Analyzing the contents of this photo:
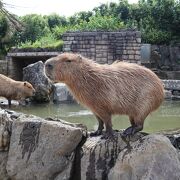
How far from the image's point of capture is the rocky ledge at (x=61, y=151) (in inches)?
171

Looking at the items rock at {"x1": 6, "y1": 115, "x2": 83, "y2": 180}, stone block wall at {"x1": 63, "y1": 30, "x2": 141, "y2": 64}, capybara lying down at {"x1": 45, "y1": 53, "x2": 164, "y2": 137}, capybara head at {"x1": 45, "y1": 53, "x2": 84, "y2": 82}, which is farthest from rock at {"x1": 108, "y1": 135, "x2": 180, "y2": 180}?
stone block wall at {"x1": 63, "y1": 30, "x2": 141, "y2": 64}

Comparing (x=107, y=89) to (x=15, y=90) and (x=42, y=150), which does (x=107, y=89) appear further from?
(x=15, y=90)

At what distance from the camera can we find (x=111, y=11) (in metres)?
29.6

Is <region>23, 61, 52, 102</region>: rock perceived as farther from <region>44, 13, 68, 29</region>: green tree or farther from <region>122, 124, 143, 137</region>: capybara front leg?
<region>44, 13, 68, 29</region>: green tree

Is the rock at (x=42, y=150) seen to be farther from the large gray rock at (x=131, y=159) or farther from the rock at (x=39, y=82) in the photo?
the rock at (x=39, y=82)

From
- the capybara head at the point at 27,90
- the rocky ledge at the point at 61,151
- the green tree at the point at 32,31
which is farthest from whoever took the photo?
the green tree at the point at 32,31

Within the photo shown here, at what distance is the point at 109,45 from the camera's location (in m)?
20.4

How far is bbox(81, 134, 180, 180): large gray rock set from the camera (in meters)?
4.16

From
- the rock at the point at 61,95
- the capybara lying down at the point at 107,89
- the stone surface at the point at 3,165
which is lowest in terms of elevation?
the rock at the point at 61,95

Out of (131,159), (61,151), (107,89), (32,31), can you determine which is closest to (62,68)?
(107,89)

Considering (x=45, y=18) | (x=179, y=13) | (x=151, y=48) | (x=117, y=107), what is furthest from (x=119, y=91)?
(x=45, y=18)

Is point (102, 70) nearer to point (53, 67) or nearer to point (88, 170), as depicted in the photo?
point (53, 67)

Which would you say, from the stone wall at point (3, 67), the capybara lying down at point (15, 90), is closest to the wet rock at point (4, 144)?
the capybara lying down at point (15, 90)

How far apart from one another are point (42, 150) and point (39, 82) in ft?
36.0
